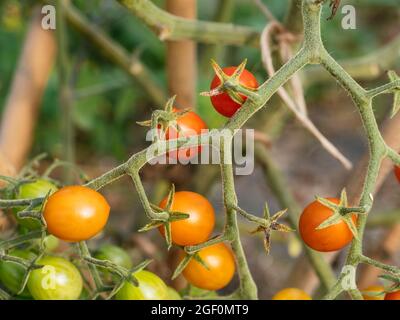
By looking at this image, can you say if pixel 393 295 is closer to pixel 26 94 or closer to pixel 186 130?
pixel 186 130

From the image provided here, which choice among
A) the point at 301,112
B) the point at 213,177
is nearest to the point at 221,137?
the point at 301,112

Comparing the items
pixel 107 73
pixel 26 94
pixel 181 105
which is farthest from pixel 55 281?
pixel 107 73

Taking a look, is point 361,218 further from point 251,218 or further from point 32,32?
point 32,32

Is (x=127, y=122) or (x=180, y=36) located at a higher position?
(x=127, y=122)

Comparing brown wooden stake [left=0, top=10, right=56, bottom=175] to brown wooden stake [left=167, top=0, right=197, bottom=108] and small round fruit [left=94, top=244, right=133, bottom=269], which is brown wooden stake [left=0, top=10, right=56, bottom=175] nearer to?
brown wooden stake [left=167, top=0, right=197, bottom=108]

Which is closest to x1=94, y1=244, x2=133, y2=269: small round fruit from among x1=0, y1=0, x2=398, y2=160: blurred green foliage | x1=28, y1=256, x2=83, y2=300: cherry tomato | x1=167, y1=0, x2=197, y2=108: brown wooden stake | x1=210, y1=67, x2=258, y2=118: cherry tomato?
x1=28, y1=256, x2=83, y2=300: cherry tomato
